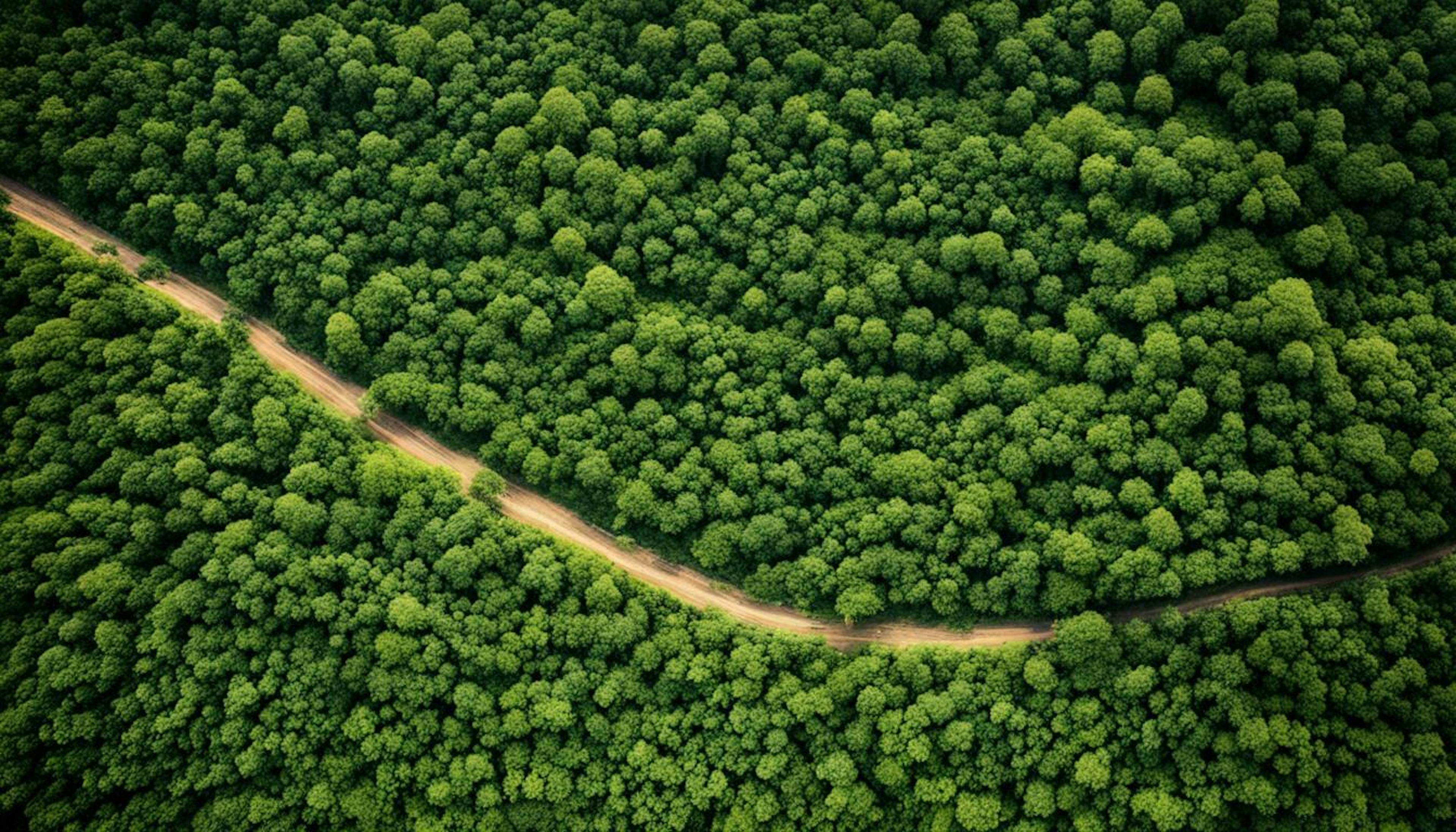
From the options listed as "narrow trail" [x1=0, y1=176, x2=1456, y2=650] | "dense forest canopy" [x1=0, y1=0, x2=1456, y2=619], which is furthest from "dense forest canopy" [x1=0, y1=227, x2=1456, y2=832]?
"dense forest canopy" [x1=0, y1=0, x2=1456, y2=619]

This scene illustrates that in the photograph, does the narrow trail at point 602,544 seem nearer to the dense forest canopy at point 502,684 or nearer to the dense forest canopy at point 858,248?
the dense forest canopy at point 858,248

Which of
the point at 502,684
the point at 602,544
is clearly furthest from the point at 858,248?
the point at 502,684

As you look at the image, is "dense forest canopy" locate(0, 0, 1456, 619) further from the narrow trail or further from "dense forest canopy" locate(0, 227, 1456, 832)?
"dense forest canopy" locate(0, 227, 1456, 832)

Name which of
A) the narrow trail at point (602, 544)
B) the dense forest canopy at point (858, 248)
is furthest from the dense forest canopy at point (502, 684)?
the dense forest canopy at point (858, 248)

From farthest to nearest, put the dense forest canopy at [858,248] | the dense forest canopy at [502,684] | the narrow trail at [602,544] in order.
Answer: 1. the dense forest canopy at [858,248]
2. the narrow trail at [602,544]
3. the dense forest canopy at [502,684]

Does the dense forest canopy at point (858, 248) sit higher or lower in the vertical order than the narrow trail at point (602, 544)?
higher

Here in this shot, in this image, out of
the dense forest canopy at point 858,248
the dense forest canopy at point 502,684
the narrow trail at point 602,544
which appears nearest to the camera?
the dense forest canopy at point 502,684

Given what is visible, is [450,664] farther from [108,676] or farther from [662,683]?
[108,676]

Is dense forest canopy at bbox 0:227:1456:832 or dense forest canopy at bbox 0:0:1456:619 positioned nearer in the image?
dense forest canopy at bbox 0:227:1456:832
